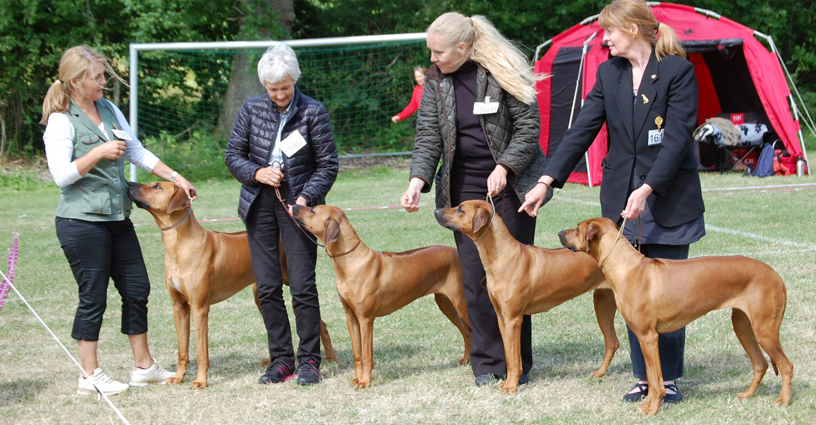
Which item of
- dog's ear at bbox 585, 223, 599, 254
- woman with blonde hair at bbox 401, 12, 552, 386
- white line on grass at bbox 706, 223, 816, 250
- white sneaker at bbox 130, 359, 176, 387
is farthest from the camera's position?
white line on grass at bbox 706, 223, 816, 250

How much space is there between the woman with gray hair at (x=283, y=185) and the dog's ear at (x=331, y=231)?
0.67 ft

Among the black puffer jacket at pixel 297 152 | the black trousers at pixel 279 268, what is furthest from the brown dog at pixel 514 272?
the black trousers at pixel 279 268

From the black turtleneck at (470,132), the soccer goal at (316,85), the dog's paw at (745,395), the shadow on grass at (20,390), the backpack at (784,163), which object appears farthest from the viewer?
the soccer goal at (316,85)

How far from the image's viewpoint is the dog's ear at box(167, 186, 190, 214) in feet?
15.8

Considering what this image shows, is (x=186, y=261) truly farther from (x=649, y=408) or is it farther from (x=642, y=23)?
(x=642, y=23)

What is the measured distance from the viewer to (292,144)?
480cm

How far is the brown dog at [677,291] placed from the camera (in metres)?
3.96

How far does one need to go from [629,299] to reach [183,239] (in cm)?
267

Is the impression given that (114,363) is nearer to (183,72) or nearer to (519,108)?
(519,108)

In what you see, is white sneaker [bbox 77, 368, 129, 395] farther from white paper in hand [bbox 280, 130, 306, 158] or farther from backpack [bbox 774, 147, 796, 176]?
backpack [bbox 774, 147, 796, 176]

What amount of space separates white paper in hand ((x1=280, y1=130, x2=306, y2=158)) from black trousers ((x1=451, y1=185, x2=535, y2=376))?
0.96 m

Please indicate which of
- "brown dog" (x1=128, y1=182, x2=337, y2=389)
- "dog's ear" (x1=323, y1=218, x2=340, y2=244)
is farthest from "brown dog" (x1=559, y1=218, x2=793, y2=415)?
"brown dog" (x1=128, y1=182, x2=337, y2=389)

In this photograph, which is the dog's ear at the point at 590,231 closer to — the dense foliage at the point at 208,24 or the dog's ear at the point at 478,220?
the dog's ear at the point at 478,220

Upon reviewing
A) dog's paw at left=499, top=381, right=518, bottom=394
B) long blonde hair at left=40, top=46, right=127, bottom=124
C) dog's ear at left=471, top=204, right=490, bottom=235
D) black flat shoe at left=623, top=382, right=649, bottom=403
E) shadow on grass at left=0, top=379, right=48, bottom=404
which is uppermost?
long blonde hair at left=40, top=46, right=127, bottom=124
